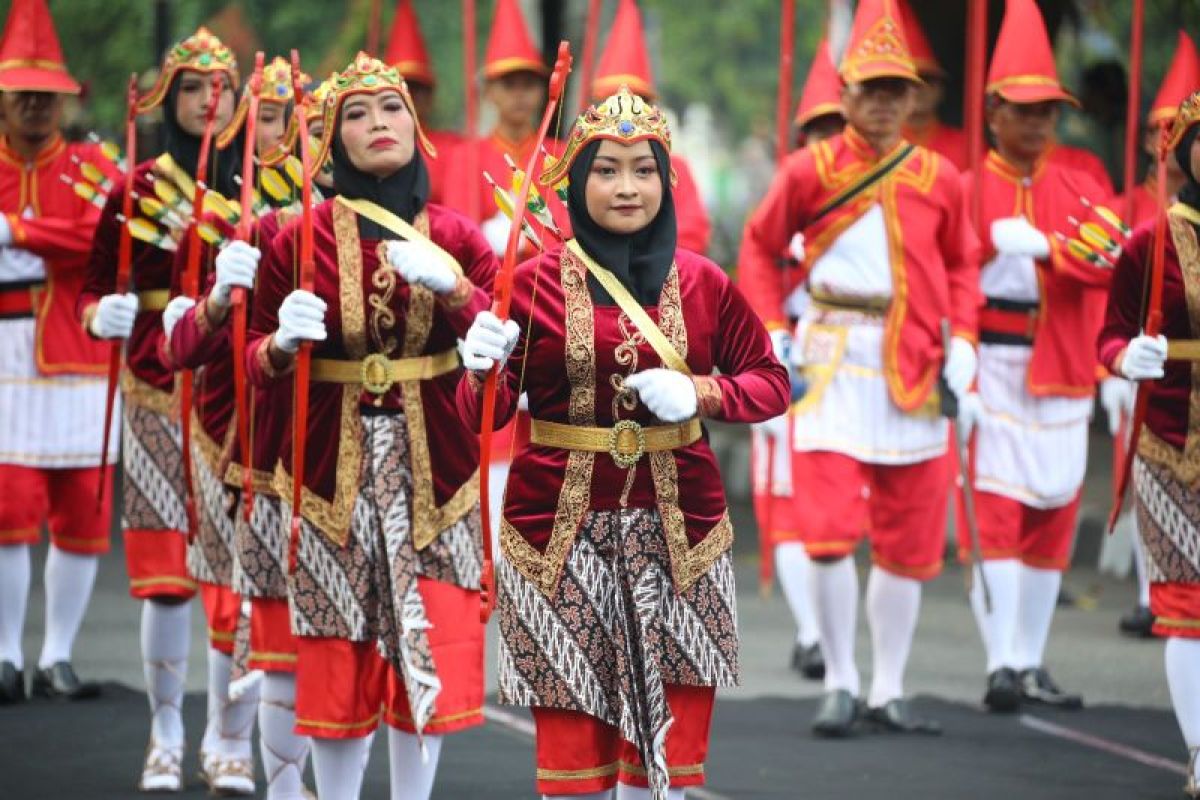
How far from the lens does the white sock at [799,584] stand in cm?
1017

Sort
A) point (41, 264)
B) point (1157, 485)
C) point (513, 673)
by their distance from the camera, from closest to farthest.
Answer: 1. point (513, 673)
2. point (1157, 485)
3. point (41, 264)

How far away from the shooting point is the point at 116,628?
11.2 meters

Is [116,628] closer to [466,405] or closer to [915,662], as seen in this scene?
[915,662]

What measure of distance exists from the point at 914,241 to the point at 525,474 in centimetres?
308

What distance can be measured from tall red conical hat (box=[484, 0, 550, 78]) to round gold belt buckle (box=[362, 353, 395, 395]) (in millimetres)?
4847

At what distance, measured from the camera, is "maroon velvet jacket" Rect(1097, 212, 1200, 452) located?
7520mm

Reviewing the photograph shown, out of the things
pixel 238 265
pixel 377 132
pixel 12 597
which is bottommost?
pixel 12 597

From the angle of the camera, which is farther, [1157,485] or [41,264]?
[41,264]

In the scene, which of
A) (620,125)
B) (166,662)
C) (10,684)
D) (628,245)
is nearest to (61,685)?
(10,684)

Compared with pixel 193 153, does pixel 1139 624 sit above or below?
below

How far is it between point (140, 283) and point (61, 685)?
2.00 m

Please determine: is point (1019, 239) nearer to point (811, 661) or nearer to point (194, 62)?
point (811, 661)

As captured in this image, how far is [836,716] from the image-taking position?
343 inches

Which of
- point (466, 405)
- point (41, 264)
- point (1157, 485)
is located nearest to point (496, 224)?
point (41, 264)
